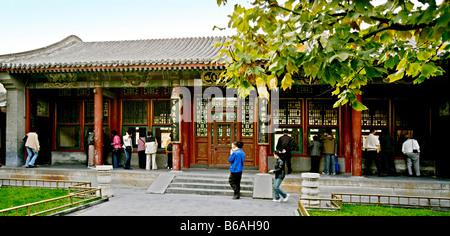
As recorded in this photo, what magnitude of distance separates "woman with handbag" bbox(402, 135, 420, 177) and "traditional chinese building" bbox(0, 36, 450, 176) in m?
0.46

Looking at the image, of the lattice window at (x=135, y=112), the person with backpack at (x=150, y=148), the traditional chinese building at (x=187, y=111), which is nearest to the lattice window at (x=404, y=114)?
the traditional chinese building at (x=187, y=111)

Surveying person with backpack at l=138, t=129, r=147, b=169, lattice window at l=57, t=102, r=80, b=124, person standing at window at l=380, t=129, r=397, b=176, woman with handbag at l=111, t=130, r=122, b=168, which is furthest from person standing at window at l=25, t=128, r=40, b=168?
person standing at window at l=380, t=129, r=397, b=176

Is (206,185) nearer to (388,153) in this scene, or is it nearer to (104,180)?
(104,180)

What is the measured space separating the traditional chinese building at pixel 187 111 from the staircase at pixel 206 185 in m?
0.79

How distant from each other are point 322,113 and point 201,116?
13.3ft

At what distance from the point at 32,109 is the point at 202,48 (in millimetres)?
6421

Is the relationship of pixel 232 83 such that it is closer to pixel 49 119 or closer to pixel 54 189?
pixel 54 189

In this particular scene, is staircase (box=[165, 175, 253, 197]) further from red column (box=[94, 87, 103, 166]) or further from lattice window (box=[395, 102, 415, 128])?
lattice window (box=[395, 102, 415, 128])

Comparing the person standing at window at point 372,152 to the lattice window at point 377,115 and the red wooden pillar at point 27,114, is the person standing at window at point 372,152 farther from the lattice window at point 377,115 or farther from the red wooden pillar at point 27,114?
the red wooden pillar at point 27,114

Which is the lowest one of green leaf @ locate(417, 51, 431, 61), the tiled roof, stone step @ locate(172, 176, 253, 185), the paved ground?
the paved ground

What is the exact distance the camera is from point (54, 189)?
30.0 feet

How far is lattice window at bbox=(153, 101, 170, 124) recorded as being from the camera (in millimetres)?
12172

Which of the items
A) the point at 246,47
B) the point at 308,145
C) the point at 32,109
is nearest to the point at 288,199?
the point at 308,145

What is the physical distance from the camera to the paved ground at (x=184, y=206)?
6.95 metres
